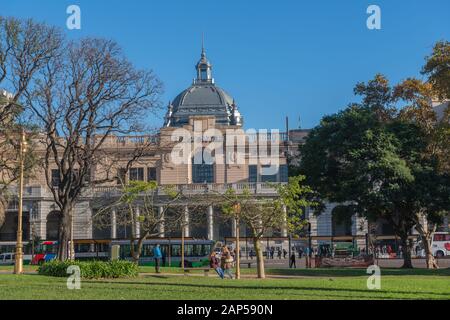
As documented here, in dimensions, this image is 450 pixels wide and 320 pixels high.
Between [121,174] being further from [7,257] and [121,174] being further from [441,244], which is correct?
[441,244]

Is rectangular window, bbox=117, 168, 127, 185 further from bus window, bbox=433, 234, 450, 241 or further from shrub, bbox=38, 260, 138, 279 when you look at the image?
bus window, bbox=433, 234, 450, 241

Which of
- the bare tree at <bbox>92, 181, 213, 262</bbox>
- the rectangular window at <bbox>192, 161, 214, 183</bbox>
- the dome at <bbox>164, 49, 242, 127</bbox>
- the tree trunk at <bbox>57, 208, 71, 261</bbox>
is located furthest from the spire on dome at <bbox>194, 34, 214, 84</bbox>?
the tree trunk at <bbox>57, 208, 71, 261</bbox>

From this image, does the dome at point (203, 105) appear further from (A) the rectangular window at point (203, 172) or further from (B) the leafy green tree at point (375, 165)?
A: (B) the leafy green tree at point (375, 165)

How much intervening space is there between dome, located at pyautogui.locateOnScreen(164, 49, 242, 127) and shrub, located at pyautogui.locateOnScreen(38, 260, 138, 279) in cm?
7332

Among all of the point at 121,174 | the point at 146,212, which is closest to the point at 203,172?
the point at 121,174

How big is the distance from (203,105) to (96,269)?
81.6 metres

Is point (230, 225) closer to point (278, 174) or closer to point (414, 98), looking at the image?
point (278, 174)

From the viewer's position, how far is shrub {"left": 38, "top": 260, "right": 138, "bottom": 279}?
26.7 metres

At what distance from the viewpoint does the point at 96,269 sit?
2686cm

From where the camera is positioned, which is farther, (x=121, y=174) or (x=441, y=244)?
(x=441, y=244)

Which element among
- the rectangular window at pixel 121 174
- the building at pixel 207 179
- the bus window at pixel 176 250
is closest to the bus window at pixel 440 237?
the building at pixel 207 179

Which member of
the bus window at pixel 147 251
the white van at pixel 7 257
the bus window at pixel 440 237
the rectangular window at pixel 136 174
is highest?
the rectangular window at pixel 136 174

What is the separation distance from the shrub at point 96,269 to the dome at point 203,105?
73323 mm

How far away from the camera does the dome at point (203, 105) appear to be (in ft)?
343
